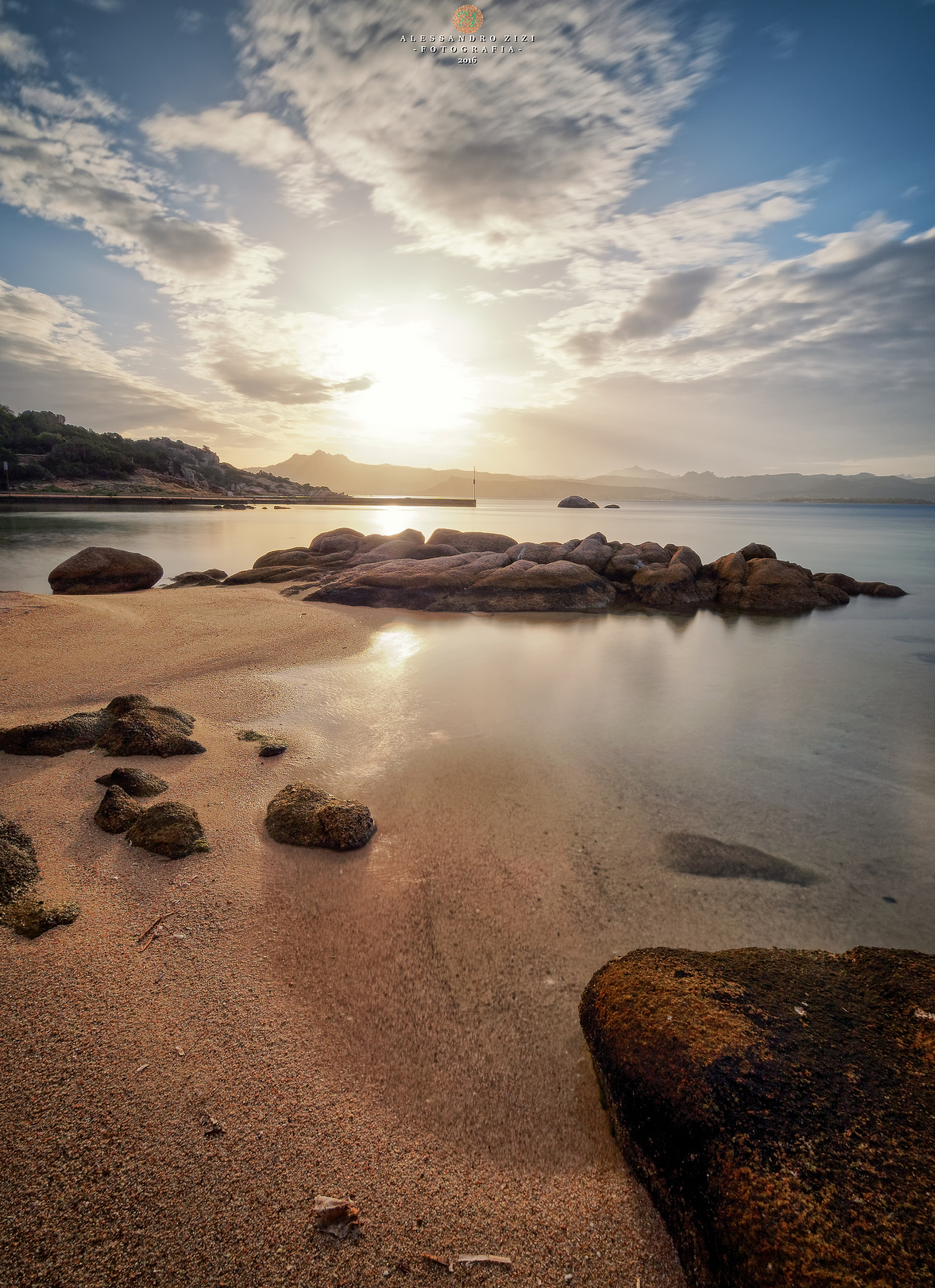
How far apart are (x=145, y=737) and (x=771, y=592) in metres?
16.3

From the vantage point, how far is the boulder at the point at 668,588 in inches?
618

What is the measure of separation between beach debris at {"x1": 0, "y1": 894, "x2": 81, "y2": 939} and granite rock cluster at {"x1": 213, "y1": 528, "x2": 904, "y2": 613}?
11107 mm

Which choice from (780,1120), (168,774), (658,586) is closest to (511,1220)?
(780,1120)

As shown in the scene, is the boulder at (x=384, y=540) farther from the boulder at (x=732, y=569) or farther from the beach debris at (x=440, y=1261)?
the beach debris at (x=440, y=1261)

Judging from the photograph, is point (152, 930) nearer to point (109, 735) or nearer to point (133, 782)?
point (133, 782)

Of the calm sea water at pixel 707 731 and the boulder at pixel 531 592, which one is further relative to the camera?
the boulder at pixel 531 592

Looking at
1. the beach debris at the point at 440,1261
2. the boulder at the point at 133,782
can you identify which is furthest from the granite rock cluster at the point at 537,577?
the beach debris at the point at 440,1261

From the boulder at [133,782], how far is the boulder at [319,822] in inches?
39.2

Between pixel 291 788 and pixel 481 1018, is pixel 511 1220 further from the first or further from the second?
pixel 291 788

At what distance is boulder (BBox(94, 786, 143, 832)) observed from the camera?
3.81 metres

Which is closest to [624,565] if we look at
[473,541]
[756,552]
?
[756,552]

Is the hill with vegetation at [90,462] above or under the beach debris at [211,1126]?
above

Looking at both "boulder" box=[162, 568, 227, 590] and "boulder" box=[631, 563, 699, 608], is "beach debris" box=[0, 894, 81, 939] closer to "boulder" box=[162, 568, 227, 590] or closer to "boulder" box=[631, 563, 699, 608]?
"boulder" box=[631, 563, 699, 608]

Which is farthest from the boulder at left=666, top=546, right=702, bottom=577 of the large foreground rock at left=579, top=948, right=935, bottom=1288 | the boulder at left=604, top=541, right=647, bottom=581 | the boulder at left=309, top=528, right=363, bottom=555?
the large foreground rock at left=579, top=948, right=935, bottom=1288
